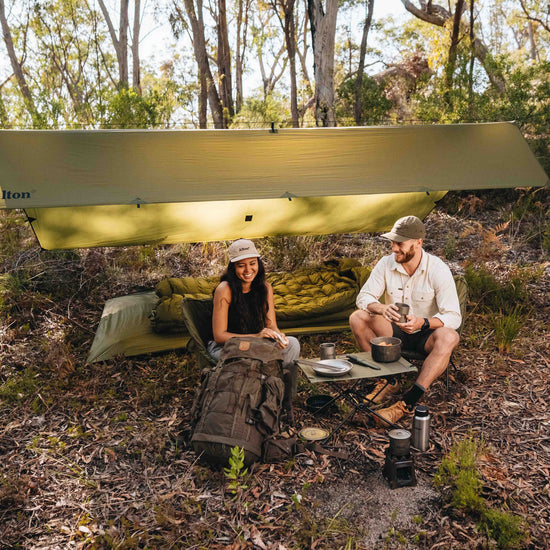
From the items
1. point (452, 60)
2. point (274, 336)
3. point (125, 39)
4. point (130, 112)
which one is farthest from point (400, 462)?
point (125, 39)

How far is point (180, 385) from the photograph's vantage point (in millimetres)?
3355

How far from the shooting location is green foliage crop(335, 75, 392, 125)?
30.6 ft

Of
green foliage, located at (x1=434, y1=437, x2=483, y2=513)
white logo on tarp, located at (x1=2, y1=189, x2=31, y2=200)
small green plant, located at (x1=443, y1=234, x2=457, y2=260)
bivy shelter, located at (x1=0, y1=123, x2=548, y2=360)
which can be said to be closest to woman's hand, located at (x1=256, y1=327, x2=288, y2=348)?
green foliage, located at (x1=434, y1=437, x2=483, y2=513)

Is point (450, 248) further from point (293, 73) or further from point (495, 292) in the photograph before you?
point (293, 73)

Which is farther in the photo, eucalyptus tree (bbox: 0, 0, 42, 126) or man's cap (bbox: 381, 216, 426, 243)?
eucalyptus tree (bbox: 0, 0, 42, 126)

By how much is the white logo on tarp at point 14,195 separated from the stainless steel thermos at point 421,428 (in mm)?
2627

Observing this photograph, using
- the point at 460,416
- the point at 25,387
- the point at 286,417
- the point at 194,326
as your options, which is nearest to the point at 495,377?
the point at 460,416

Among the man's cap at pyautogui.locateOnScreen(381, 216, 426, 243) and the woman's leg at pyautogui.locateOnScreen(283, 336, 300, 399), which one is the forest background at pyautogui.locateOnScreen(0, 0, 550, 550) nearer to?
the woman's leg at pyautogui.locateOnScreen(283, 336, 300, 399)

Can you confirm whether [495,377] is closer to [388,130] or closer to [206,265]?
[388,130]

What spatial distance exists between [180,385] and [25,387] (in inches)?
40.1

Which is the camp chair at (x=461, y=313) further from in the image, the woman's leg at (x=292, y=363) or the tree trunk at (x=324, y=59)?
the tree trunk at (x=324, y=59)

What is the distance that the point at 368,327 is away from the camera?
309cm

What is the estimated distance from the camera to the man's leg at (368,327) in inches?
119

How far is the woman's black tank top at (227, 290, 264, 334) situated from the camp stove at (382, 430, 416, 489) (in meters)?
1.04
